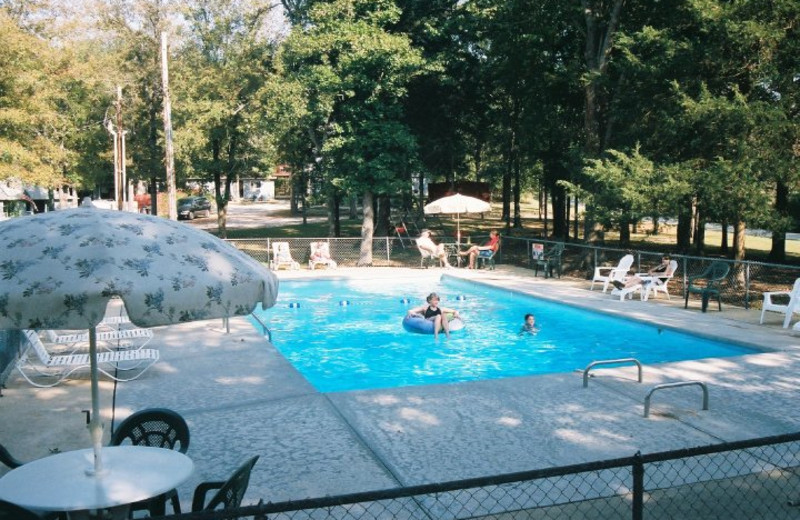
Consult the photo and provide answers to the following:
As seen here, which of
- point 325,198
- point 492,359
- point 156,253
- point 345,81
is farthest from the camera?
point 325,198

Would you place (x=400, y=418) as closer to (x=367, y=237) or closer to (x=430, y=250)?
(x=430, y=250)

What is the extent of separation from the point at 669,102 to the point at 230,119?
64.4ft

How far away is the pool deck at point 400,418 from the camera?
7172 millimetres

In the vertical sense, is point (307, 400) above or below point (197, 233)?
below

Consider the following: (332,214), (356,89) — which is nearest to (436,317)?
(356,89)

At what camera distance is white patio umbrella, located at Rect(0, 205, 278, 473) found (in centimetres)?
410

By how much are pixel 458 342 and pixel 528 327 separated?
1.73 meters

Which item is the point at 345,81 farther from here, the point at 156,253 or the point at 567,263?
the point at 156,253

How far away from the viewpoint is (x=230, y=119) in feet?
106

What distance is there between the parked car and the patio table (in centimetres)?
4920

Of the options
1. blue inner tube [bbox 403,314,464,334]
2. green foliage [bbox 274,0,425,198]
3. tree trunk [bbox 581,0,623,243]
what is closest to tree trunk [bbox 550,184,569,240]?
green foliage [bbox 274,0,425,198]

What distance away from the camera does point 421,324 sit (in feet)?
55.2

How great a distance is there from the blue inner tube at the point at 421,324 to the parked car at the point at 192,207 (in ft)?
127

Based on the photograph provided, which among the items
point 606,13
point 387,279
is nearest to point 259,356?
point 387,279
